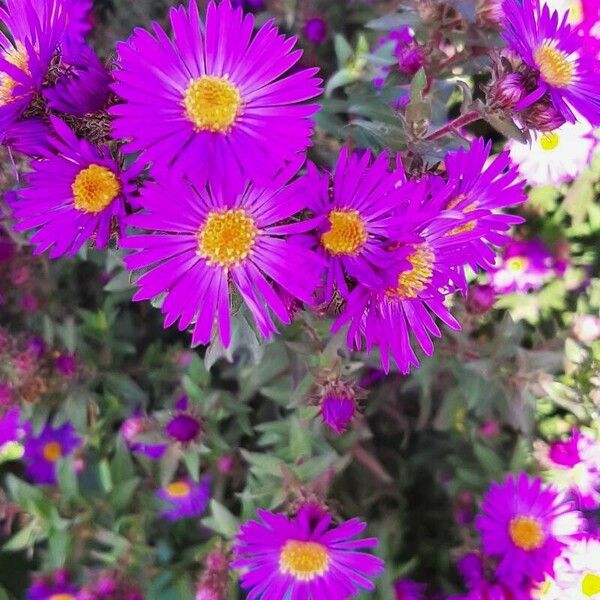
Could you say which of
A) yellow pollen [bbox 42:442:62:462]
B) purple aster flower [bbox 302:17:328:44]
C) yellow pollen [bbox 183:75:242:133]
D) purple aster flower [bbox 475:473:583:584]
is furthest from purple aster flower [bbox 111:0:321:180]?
yellow pollen [bbox 42:442:62:462]

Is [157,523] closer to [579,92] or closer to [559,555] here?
[559,555]

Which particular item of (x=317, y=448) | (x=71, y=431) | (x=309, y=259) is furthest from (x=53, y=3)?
(x=71, y=431)

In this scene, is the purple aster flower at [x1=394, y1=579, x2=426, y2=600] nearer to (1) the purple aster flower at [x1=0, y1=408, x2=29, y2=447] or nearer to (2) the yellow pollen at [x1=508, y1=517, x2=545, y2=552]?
(2) the yellow pollen at [x1=508, y1=517, x2=545, y2=552]

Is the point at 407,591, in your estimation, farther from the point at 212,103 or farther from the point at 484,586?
the point at 212,103

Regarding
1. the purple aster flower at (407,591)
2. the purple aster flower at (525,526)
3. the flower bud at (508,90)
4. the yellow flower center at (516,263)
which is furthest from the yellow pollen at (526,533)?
the flower bud at (508,90)

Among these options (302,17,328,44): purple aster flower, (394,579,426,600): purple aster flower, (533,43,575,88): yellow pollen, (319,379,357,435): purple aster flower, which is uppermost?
(302,17,328,44): purple aster flower

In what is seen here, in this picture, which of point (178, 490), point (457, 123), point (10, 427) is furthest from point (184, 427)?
point (457, 123)

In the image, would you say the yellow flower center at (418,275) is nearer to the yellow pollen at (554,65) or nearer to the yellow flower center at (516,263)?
the yellow pollen at (554,65)

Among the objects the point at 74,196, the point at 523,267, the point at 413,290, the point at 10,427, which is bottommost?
the point at 10,427
